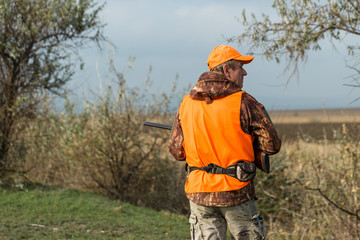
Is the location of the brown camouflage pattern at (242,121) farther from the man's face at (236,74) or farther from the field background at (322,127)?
the field background at (322,127)

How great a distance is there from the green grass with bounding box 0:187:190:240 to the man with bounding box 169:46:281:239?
403cm

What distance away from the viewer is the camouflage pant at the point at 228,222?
3.59 metres

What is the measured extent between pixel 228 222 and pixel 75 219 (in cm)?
541

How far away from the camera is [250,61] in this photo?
12.2ft

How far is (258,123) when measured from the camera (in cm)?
350

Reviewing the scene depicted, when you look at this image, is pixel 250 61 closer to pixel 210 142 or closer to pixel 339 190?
pixel 210 142

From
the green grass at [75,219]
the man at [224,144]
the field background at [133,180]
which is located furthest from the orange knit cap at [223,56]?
the field background at [133,180]

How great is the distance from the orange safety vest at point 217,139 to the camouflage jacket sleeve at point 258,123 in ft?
0.16

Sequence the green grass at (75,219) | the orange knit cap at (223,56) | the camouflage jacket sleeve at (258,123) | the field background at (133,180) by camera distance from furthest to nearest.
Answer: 1. the field background at (133,180)
2. the green grass at (75,219)
3. the orange knit cap at (223,56)
4. the camouflage jacket sleeve at (258,123)

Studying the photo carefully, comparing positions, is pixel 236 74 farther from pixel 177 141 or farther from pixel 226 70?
pixel 177 141

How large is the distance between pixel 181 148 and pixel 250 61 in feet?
3.19

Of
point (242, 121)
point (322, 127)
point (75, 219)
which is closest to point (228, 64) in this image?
point (242, 121)

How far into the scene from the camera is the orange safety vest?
3.50 meters

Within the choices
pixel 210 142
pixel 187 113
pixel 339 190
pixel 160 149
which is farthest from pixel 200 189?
pixel 160 149
